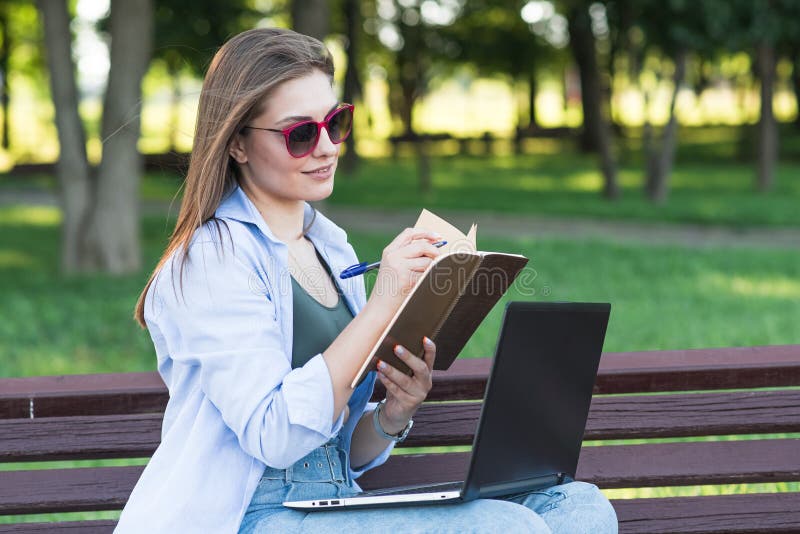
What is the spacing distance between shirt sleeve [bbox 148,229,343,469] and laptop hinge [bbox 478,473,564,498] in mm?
344

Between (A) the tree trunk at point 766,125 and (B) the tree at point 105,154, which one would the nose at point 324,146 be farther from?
(A) the tree trunk at point 766,125

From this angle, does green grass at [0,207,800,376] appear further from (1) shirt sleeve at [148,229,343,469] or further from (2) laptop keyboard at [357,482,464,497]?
(1) shirt sleeve at [148,229,343,469]

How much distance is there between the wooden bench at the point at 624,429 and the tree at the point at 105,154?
947 centimetres

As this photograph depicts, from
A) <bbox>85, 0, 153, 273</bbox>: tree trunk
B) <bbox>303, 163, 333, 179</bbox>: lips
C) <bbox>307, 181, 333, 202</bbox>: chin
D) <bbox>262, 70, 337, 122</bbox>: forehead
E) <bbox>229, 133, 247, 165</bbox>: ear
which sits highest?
<bbox>262, 70, 337, 122</bbox>: forehead

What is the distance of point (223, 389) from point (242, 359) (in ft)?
0.23

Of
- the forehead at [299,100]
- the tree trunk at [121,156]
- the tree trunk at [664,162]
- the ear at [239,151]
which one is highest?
the forehead at [299,100]

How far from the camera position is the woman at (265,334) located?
2258 millimetres

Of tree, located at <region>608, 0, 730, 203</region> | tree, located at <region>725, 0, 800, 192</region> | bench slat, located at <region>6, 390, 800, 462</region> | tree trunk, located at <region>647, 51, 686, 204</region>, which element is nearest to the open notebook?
bench slat, located at <region>6, 390, 800, 462</region>

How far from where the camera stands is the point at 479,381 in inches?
119

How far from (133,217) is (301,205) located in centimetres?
1027

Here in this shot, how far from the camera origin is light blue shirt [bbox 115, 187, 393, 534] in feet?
7.34

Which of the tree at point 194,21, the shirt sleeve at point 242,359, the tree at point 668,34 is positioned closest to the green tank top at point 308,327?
the shirt sleeve at point 242,359

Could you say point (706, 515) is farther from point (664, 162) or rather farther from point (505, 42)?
point (505, 42)

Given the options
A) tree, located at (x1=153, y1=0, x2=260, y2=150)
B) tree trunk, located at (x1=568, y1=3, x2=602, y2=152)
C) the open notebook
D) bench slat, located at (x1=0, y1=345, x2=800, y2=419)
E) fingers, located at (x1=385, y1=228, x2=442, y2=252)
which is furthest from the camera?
tree trunk, located at (x1=568, y1=3, x2=602, y2=152)
